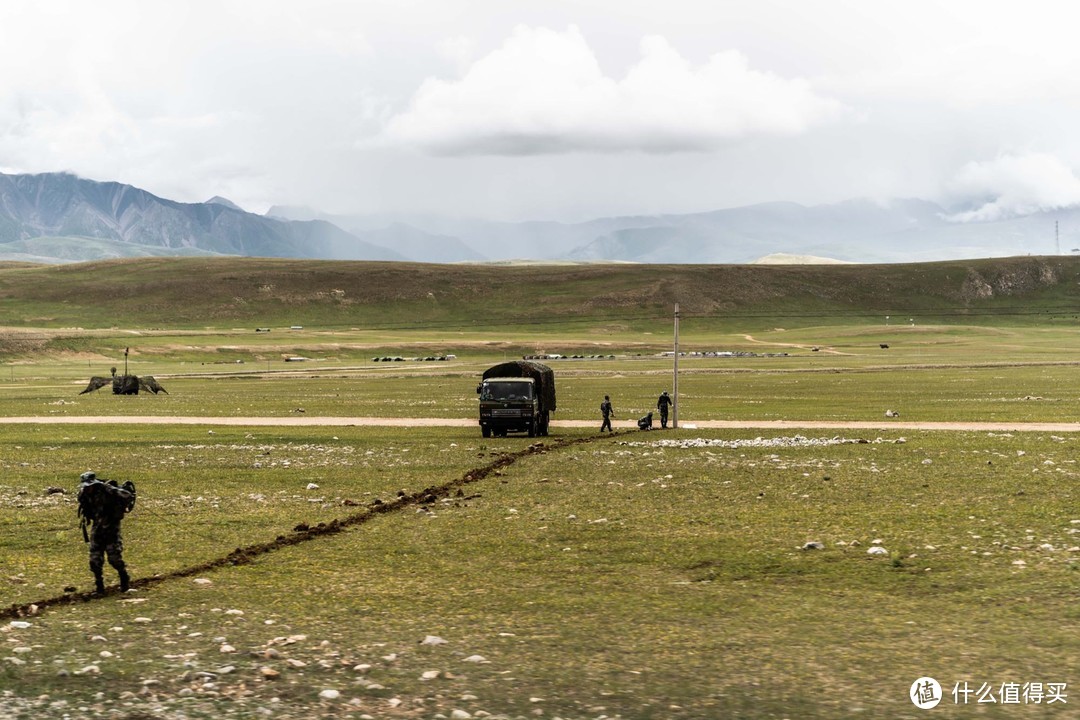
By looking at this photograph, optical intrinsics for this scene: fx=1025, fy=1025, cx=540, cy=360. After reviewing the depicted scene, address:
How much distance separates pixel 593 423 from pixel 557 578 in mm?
39940

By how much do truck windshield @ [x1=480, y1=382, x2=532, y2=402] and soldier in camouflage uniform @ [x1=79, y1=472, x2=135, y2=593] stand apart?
32.5 m

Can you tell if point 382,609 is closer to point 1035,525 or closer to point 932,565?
point 932,565

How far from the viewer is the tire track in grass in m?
17.3

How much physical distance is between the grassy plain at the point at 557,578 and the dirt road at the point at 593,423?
423 cm

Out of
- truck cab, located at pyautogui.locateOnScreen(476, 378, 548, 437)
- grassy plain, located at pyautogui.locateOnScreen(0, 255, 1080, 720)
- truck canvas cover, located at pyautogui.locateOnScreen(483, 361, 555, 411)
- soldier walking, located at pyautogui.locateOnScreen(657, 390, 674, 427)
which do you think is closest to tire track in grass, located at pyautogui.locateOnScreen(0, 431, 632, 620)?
grassy plain, located at pyautogui.locateOnScreen(0, 255, 1080, 720)

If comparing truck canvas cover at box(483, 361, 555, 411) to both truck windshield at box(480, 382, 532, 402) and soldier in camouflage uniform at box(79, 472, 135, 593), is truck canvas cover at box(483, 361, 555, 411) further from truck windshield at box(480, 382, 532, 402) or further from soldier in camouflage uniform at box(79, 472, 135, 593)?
soldier in camouflage uniform at box(79, 472, 135, 593)

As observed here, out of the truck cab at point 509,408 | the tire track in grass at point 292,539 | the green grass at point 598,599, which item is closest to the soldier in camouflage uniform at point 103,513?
the tire track in grass at point 292,539

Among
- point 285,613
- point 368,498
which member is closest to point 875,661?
point 285,613

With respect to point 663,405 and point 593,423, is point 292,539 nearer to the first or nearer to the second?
point 663,405

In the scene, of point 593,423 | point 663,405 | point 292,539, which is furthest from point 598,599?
point 593,423

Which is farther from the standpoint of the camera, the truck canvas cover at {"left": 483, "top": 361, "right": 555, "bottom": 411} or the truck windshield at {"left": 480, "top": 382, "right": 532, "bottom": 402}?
the truck canvas cover at {"left": 483, "top": 361, "right": 555, "bottom": 411}

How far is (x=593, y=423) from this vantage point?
58812mm

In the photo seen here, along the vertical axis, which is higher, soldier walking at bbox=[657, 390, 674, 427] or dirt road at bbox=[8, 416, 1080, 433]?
soldier walking at bbox=[657, 390, 674, 427]

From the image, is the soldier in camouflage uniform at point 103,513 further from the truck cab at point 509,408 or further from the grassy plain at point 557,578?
the truck cab at point 509,408
